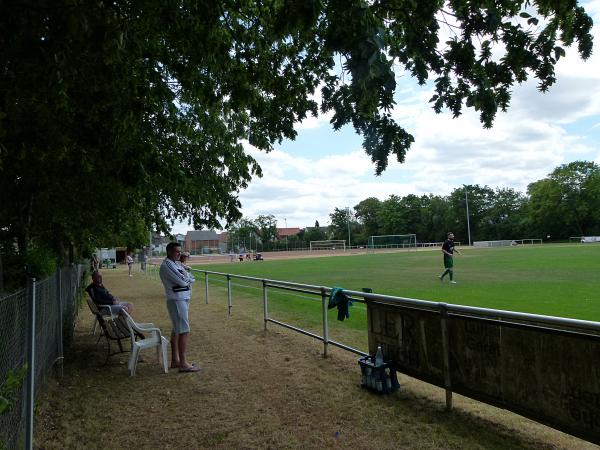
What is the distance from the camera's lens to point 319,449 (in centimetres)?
409

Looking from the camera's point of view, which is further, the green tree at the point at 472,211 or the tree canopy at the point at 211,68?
the green tree at the point at 472,211

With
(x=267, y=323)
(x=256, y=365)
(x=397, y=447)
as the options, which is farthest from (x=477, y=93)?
(x=267, y=323)

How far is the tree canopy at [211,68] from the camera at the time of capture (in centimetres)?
347

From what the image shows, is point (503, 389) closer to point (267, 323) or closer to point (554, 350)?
point (554, 350)

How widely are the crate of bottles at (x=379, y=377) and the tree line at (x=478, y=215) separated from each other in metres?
95.3

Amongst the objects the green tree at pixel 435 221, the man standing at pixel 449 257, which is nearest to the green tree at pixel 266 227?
the green tree at pixel 435 221

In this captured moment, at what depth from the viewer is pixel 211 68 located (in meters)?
5.64

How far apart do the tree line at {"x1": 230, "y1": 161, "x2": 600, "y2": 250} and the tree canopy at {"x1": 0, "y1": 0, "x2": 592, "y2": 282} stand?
9496 cm

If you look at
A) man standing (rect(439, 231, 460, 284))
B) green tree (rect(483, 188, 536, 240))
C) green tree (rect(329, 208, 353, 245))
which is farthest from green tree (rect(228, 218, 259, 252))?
man standing (rect(439, 231, 460, 284))

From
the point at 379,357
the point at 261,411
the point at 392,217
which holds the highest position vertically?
the point at 392,217

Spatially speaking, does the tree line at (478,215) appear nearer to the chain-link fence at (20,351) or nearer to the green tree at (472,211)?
the green tree at (472,211)

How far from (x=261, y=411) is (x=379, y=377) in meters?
1.32

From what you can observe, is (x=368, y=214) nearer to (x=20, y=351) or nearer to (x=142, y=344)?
(x=142, y=344)

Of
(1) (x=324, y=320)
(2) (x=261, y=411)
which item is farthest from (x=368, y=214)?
(2) (x=261, y=411)
